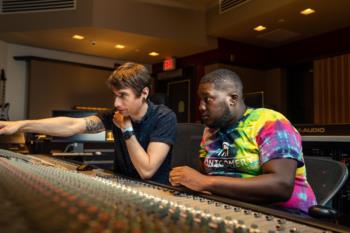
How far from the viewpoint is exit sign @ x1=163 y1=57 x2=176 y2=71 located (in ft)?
24.0

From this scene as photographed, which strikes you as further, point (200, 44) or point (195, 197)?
point (200, 44)

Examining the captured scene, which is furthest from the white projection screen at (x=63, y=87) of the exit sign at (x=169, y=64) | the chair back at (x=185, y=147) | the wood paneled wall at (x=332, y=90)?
the chair back at (x=185, y=147)

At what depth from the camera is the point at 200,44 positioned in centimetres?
624

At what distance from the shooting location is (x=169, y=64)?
7426 millimetres

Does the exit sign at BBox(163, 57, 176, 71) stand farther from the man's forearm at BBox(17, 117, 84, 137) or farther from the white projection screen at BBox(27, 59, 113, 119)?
the man's forearm at BBox(17, 117, 84, 137)

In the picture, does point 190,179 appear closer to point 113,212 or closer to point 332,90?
point 113,212

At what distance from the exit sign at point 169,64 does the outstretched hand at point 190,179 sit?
19.9ft

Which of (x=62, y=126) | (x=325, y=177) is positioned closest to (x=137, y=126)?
(x=62, y=126)

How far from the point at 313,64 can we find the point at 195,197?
231 inches

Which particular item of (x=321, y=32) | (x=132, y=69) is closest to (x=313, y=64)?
(x=321, y=32)

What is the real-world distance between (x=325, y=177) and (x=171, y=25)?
4873 millimetres

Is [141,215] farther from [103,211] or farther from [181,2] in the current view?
[181,2]

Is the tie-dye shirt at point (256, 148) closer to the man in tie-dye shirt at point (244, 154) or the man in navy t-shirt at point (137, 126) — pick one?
the man in tie-dye shirt at point (244, 154)

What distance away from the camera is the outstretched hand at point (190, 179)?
1.26 meters
